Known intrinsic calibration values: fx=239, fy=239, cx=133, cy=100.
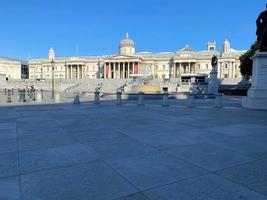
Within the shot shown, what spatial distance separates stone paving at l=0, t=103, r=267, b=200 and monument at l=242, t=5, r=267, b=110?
8.58 metres

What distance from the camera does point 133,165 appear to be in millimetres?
5004

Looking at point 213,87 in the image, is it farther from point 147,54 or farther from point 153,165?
point 147,54

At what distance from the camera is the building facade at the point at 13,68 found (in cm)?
11944

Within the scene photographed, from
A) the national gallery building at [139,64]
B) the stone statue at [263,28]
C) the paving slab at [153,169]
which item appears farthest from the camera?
the national gallery building at [139,64]

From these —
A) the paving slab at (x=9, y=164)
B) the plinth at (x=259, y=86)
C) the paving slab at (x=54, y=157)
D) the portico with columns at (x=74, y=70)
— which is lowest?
the paving slab at (x=9, y=164)

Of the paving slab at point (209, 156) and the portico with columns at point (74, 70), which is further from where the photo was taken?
the portico with columns at point (74, 70)

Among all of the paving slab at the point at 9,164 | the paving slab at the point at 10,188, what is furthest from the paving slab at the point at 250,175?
the paving slab at the point at 9,164

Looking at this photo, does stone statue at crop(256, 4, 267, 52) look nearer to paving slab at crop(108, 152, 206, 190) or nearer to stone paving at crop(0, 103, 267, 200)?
stone paving at crop(0, 103, 267, 200)

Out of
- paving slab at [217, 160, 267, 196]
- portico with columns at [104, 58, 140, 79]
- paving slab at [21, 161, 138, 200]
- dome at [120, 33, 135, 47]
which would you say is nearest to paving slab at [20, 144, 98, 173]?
paving slab at [21, 161, 138, 200]

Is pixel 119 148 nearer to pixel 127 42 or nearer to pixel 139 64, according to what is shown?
pixel 139 64

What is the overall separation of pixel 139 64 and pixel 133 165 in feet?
344

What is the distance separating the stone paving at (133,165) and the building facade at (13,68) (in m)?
123

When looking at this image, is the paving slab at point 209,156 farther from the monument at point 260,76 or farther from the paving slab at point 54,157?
the monument at point 260,76

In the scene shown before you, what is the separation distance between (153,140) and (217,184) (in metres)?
3.27
